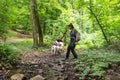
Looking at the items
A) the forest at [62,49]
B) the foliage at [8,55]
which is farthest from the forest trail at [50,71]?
the foliage at [8,55]

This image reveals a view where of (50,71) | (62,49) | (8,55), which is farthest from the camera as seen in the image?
(62,49)

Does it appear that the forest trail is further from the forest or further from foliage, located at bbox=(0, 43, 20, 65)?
foliage, located at bbox=(0, 43, 20, 65)

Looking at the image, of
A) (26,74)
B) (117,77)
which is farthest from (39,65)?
(117,77)

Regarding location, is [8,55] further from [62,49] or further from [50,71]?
[62,49]

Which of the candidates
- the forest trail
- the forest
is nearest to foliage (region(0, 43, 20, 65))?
the forest

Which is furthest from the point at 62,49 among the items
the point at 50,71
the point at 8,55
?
the point at 50,71

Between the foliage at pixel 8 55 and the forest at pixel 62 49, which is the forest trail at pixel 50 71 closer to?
the forest at pixel 62 49

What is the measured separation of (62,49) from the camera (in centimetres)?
1346

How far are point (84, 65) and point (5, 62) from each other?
3052 mm

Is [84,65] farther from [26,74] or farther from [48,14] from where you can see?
[48,14]

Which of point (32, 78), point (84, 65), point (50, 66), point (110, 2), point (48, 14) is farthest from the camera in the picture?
point (48, 14)

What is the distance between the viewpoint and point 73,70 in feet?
25.7

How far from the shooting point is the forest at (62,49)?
7.38m

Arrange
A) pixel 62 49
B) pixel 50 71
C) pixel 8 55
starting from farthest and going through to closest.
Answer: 1. pixel 62 49
2. pixel 8 55
3. pixel 50 71
